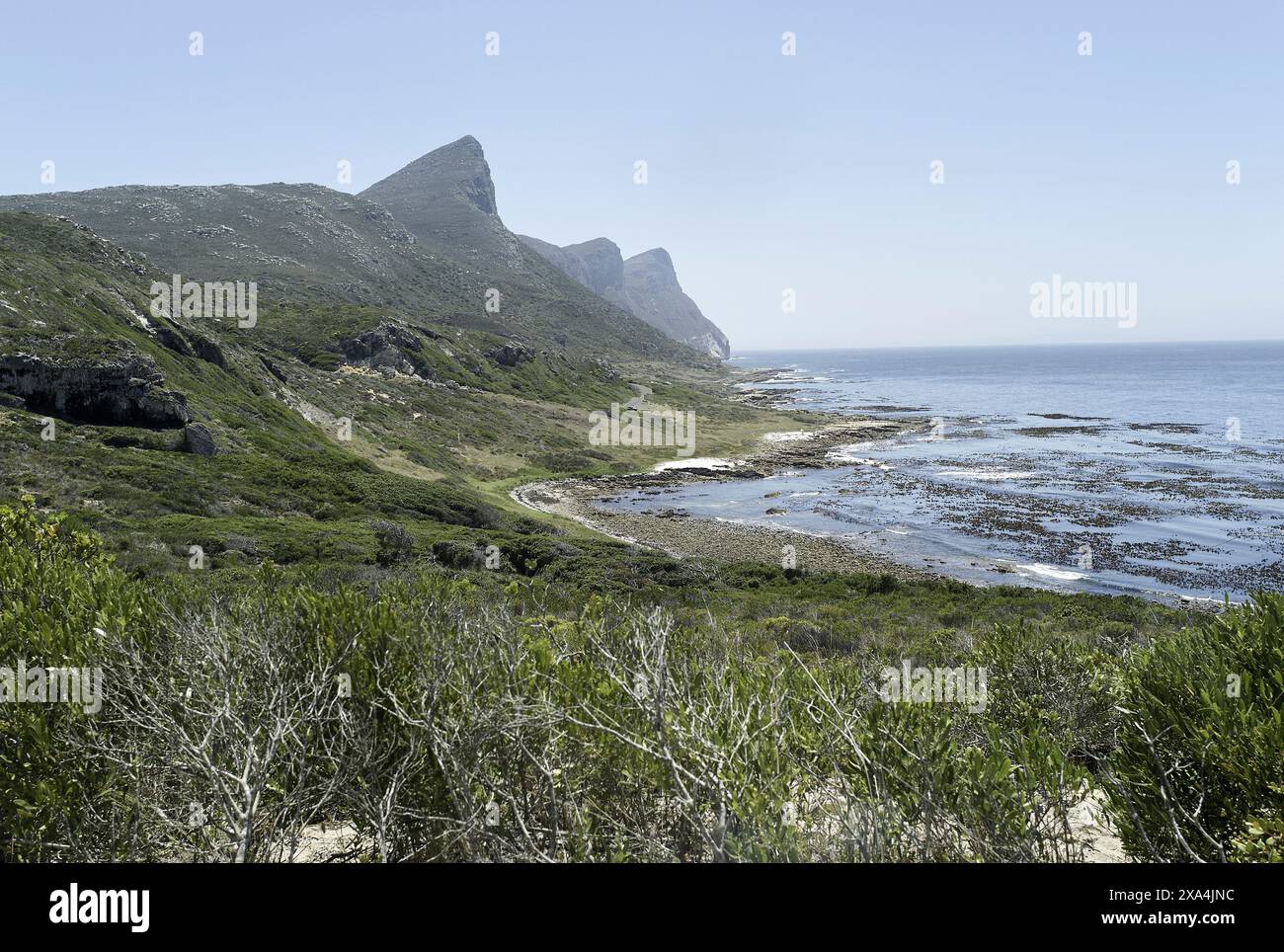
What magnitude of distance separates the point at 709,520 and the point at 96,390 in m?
37.7

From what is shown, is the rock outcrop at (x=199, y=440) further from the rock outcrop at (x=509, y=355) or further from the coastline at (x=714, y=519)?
the rock outcrop at (x=509, y=355)

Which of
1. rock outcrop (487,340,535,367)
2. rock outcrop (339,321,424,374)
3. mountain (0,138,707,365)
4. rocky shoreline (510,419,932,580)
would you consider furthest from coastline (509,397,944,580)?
mountain (0,138,707,365)

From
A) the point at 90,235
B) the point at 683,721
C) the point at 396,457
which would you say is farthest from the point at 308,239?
the point at 683,721

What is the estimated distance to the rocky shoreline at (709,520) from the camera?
129 ft

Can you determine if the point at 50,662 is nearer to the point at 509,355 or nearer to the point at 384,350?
the point at 384,350

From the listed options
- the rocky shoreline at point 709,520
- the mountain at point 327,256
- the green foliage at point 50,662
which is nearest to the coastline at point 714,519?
the rocky shoreline at point 709,520

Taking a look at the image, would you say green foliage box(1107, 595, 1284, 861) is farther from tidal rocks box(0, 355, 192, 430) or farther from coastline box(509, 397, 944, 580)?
tidal rocks box(0, 355, 192, 430)

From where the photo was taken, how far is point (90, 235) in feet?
224

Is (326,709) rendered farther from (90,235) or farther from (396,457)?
(90,235)

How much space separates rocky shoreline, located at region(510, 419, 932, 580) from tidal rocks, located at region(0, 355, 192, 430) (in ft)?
77.0

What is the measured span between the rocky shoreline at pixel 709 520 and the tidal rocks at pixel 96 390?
2346 centimetres

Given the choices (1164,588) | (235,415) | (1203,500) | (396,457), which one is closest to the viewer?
(1164,588)

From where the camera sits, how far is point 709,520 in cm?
4891
